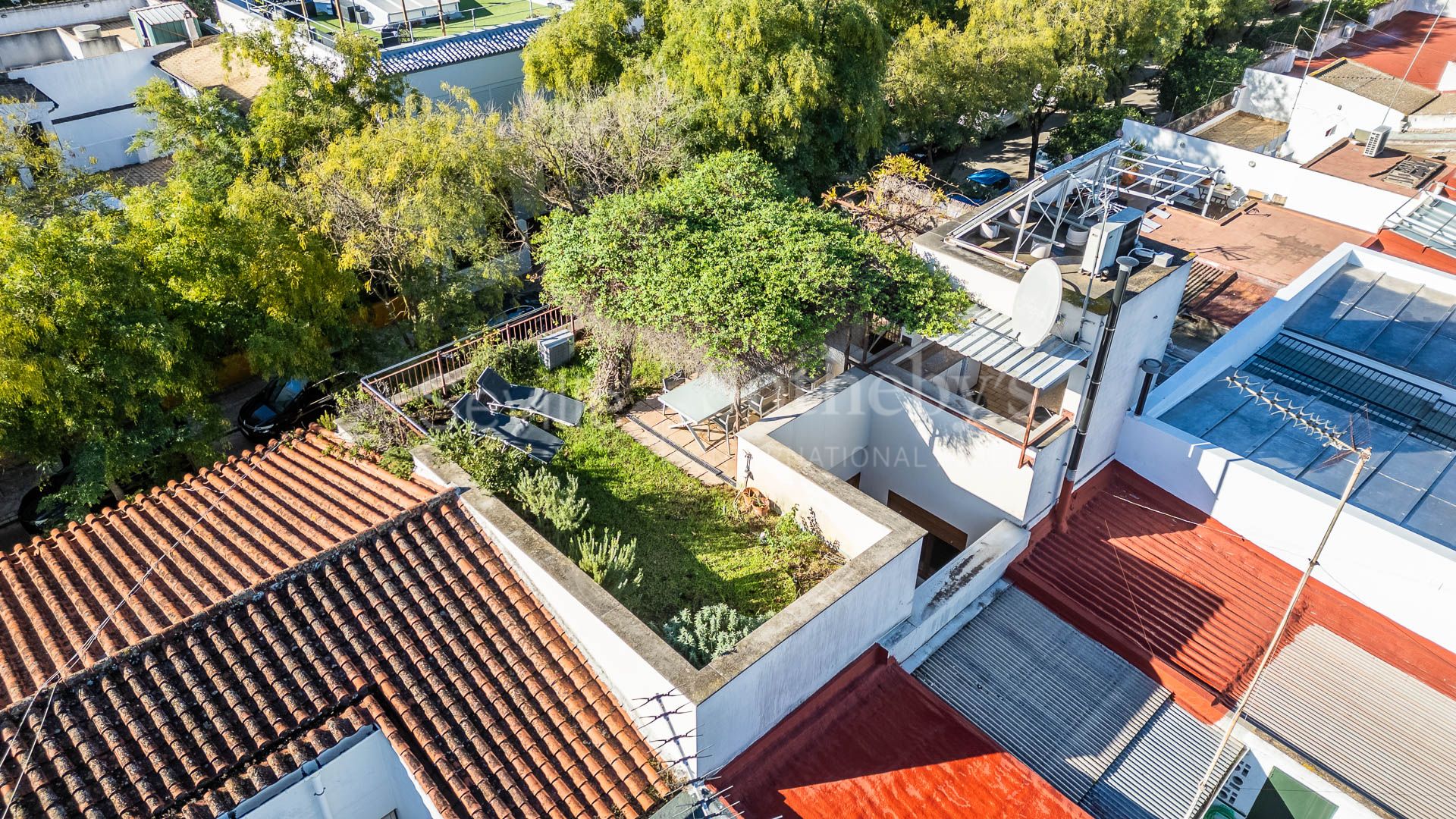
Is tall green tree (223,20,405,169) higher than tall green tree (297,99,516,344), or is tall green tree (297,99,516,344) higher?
tall green tree (223,20,405,169)

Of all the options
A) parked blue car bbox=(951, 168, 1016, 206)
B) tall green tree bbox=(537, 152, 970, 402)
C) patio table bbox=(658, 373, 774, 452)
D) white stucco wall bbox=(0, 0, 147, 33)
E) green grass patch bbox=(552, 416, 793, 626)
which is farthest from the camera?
white stucco wall bbox=(0, 0, 147, 33)

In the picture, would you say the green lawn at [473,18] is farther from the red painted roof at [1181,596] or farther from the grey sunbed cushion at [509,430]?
the red painted roof at [1181,596]

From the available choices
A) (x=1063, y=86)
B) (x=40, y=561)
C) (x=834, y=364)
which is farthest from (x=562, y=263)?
(x=1063, y=86)

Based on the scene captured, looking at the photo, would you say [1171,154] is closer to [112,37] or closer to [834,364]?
[834,364]


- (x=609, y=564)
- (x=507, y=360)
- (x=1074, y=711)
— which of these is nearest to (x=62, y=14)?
(x=507, y=360)

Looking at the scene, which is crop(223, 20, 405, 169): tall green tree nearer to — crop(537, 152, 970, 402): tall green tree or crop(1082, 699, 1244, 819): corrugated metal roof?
crop(537, 152, 970, 402): tall green tree

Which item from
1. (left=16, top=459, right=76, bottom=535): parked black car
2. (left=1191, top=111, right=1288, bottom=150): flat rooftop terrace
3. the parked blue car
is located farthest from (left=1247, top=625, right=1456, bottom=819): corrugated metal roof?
the parked blue car
